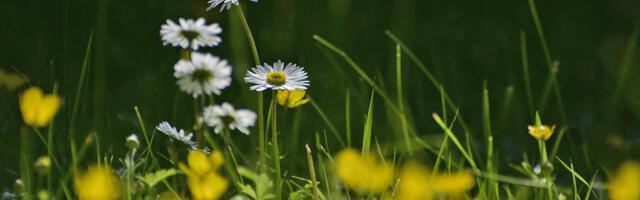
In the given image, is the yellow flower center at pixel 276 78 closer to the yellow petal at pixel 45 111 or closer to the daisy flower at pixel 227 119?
the daisy flower at pixel 227 119

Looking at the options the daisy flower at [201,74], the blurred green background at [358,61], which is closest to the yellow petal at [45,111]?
the daisy flower at [201,74]

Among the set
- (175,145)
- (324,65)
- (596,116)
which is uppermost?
(175,145)

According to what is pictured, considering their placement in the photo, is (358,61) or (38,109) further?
(358,61)

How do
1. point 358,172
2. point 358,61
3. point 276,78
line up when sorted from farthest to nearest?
point 358,61 < point 276,78 < point 358,172

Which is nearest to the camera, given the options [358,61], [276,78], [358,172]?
[358,172]

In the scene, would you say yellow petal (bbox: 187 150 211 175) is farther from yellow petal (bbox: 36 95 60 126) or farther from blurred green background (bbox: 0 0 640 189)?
blurred green background (bbox: 0 0 640 189)

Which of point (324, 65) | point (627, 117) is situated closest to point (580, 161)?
point (627, 117)

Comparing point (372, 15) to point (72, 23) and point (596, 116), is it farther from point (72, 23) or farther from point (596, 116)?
A: point (72, 23)

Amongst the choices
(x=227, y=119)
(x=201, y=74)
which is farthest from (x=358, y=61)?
(x=201, y=74)

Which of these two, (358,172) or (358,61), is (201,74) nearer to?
(358,172)
